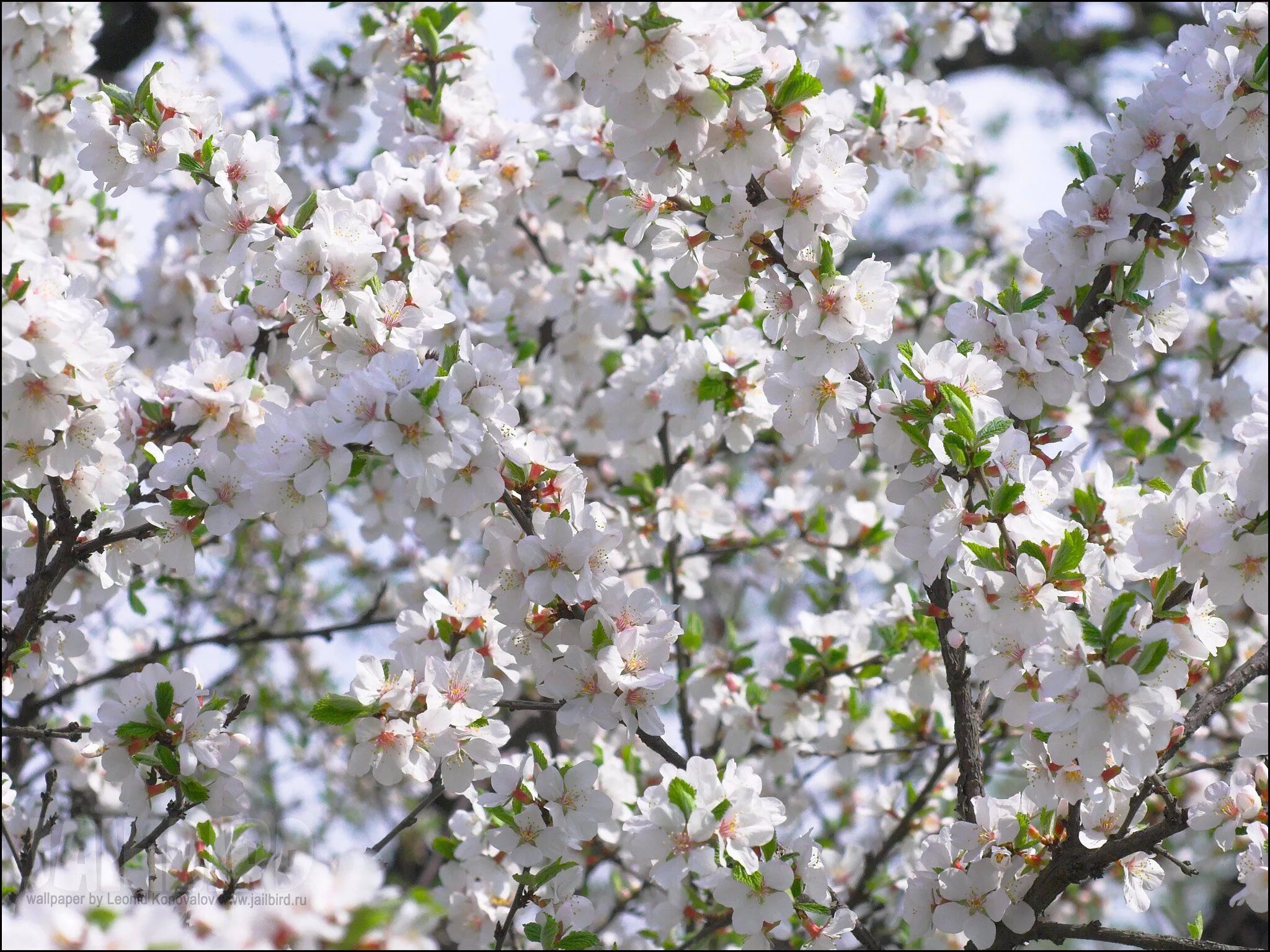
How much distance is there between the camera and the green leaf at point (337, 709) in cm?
190

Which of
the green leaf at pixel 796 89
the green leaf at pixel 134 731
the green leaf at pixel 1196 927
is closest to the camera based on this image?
the green leaf at pixel 796 89

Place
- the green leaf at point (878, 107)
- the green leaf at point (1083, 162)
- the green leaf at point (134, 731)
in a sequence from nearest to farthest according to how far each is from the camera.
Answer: the green leaf at point (134, 731)
the green leaf at point (1083, 162)
the green leaf at point (878, 107)

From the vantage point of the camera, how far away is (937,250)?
146 inches

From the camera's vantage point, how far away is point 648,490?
10.8ft

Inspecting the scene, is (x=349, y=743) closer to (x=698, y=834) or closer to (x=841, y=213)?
(x=698, y=834)

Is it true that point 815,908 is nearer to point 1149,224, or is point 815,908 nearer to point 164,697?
point 164,697

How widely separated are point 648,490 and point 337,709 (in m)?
1.53

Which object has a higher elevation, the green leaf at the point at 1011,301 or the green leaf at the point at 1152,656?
the green leaf at the point at 1011,301

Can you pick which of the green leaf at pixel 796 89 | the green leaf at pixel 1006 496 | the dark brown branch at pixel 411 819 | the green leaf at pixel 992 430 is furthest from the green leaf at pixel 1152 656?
the dark brown branch at pixel 411 819

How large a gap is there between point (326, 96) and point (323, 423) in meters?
2.35

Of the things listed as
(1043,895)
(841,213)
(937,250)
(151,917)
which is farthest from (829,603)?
(151,917)

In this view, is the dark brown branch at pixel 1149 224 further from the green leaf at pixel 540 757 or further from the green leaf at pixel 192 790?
the green leaf at pixel 192 790

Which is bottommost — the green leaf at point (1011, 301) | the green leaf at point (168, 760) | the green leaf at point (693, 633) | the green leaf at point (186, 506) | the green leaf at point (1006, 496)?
the green leaf at point (168, 760)

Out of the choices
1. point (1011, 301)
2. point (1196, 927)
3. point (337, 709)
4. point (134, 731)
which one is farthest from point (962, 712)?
point (134, 731)
